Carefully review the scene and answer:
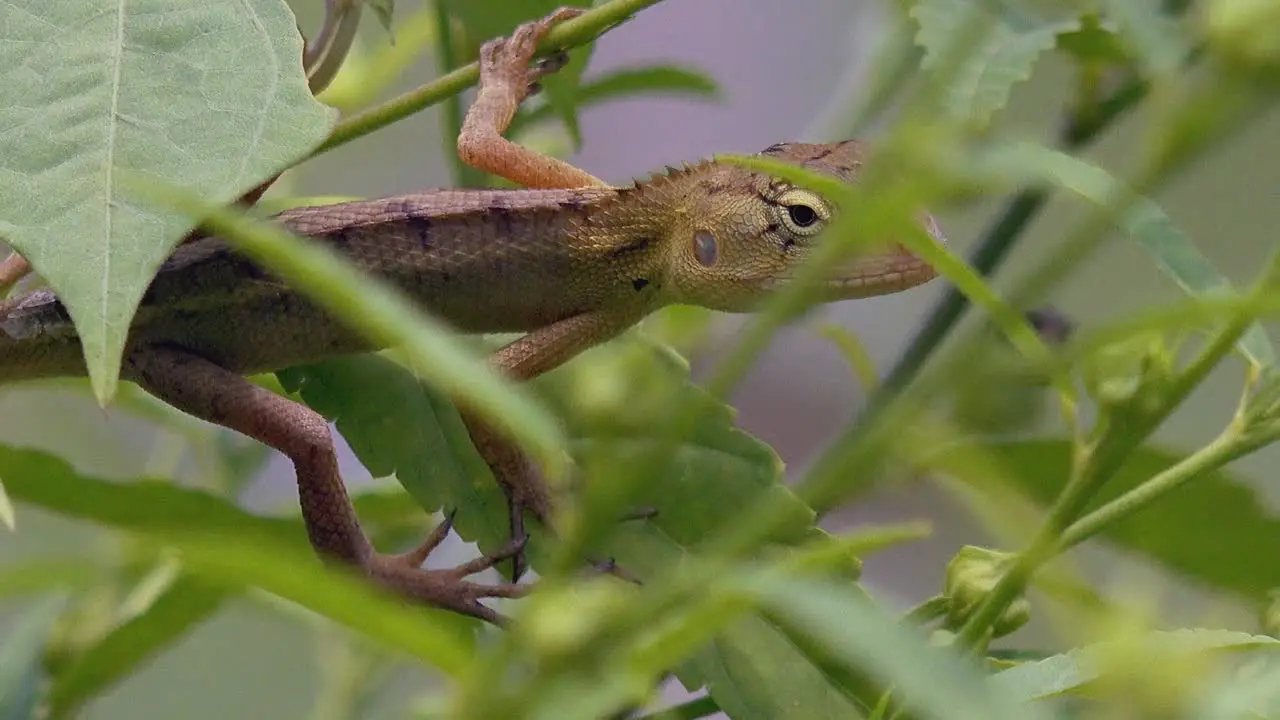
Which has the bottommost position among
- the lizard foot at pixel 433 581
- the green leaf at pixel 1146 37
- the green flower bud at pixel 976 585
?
the lizard foot at pixel 433 581

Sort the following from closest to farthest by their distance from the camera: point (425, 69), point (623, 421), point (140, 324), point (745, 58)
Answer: point (623, 421)
point (140, 324)
point (425, 69)
point (745, 58)

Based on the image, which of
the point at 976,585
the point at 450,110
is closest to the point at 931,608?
the point at 976,585

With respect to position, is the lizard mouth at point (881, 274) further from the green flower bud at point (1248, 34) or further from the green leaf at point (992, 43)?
the green flower bud at point (1248, 34)

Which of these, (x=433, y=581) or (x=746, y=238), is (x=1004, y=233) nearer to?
(x=746, y=238)

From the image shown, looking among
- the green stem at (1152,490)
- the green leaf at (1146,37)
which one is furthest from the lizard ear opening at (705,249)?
the green leaf at (1146,37)

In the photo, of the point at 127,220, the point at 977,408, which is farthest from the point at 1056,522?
the point at 127,220

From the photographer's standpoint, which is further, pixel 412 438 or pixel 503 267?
pixel 503 267

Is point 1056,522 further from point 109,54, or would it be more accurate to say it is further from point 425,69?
point 425,69
